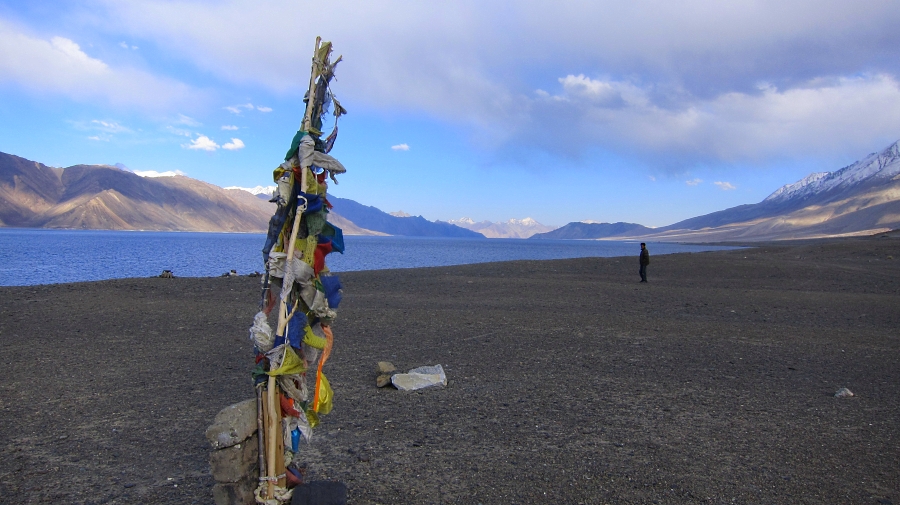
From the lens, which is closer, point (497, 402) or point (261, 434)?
point (261, 434)

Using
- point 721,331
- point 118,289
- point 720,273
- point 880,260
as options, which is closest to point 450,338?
point 721,331

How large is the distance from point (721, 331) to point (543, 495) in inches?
358

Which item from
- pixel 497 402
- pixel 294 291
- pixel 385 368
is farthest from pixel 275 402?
pixel 385 368

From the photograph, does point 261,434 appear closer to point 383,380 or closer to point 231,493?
point 231,493

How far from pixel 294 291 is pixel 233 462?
1.22 metres

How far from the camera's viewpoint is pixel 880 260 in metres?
31.1

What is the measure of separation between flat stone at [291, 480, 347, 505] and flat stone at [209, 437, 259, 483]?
381mm

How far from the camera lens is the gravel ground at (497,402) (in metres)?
5.03

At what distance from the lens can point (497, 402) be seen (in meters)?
7.38

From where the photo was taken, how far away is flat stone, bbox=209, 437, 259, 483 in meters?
4.02

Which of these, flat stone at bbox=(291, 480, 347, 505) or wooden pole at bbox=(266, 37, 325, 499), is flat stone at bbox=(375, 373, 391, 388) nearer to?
flat stone at bbox=(291, 480, 347, 505)

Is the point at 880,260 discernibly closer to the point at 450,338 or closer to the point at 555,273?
the point at 555,273

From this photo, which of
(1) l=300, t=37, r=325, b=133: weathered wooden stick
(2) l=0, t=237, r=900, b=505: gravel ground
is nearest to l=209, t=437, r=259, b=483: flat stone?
(2) l=0, t=237, r=900, b=505: gravel ground

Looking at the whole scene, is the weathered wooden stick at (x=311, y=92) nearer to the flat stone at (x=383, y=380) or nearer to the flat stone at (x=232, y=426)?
the flat stone at (x=232, y=426)
